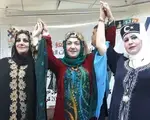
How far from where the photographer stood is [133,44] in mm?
1745

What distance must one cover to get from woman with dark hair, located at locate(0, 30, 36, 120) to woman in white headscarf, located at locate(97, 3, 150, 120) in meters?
0.58

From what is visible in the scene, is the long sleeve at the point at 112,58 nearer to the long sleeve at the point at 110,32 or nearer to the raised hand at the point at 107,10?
the long sleeve at the point at 110,32

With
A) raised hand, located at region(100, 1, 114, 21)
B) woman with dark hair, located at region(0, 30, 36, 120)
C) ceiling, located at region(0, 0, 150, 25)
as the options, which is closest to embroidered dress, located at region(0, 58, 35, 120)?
woman with dark hair, located at region(0, 30, 36, 120)

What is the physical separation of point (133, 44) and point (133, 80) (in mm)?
220

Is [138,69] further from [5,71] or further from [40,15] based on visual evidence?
[40,15]

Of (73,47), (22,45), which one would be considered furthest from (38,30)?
(73,47)

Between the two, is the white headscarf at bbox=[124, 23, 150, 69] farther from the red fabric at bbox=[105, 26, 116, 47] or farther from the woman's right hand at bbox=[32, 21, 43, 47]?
the woman's right hand at bbox=[32, 21, 43, 47]

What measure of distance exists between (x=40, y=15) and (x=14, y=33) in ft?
4.74

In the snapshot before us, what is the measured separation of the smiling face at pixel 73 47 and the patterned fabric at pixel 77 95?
126mm

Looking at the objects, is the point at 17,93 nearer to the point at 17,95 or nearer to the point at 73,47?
the point at 17,95

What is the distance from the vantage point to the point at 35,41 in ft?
6.82

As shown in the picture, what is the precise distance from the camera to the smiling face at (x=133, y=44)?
174 cm

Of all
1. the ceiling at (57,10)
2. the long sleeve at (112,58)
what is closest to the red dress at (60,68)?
the long sleeve at (112,58)

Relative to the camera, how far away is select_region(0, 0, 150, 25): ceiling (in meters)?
3.47
